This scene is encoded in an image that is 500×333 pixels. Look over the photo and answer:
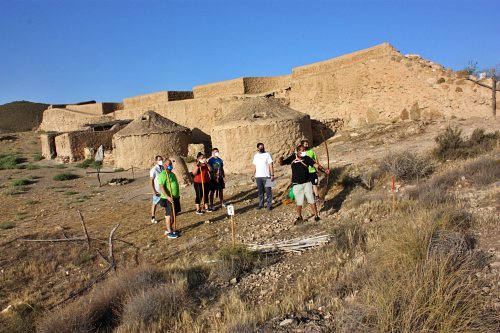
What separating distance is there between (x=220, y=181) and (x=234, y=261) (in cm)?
388

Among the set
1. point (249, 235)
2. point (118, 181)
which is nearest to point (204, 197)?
point (249, 235)

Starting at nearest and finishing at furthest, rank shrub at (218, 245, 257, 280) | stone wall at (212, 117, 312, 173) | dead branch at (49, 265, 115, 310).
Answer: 1. shrub at (218, 245, 257, 280)
2. dead branch at (49, 265, 115, 310)
3. stone wall at (212, 117, 312, 173)

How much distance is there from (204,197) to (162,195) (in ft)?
4.54

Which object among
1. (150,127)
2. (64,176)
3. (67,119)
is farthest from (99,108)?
(64,176)

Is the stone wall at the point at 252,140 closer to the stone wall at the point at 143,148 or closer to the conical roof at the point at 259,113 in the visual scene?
the conical roof at the point at 259,113

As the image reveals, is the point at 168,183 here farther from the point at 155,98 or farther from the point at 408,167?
the point at 155,98

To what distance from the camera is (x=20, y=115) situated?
52062mm

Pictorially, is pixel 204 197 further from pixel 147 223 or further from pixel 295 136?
pixel 295 136

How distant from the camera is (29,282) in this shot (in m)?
5.86

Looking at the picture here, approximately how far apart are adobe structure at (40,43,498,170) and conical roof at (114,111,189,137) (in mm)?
3404

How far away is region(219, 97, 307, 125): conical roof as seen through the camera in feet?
41.7

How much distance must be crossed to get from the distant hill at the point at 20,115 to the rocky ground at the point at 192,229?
40.4m

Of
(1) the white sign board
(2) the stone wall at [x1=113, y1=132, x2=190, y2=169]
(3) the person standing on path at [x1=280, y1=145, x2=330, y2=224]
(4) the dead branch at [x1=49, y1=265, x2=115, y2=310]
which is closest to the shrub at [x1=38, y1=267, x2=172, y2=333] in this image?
(4) the dead branch at [x1=49, y1=265, x2=115, y2=310]

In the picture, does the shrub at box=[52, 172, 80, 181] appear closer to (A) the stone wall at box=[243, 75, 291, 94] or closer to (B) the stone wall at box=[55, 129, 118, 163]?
(B) the stone wall at box=[55, 129, 118, 163]
